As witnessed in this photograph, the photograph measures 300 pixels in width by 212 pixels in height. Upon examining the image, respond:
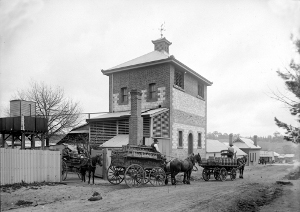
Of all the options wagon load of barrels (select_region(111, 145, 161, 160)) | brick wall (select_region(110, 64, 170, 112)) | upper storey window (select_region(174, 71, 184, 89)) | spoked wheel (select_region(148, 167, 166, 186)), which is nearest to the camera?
wagon load of barrels (select_region(111, 145, 161, 160))

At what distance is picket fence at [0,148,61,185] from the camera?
11.7 metres

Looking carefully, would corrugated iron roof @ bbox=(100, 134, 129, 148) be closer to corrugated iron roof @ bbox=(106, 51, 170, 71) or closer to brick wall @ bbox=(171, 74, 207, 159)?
brick wall @ bbox=(171, 74, 207, 159)

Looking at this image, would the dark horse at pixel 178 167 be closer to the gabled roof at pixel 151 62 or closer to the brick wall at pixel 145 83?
the brick wall at pixel 145 83

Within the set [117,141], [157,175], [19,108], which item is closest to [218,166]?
[157,175]

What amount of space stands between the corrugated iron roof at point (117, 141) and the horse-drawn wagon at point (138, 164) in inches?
225

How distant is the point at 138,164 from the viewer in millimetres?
13797

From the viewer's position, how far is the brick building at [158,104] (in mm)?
21406

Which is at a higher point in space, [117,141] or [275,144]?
[117,141]

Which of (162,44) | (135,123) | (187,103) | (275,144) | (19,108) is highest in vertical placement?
(162,44)

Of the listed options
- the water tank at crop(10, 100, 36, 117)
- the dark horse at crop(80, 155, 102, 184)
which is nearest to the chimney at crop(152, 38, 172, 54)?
the water tank at crop(10, 100, 36, 117)

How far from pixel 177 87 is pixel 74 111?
11.7m

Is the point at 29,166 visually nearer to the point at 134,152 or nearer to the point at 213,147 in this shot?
the point at 134,152

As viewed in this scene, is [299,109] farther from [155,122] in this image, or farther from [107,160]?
[155,122]

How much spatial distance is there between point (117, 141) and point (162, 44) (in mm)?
10859
